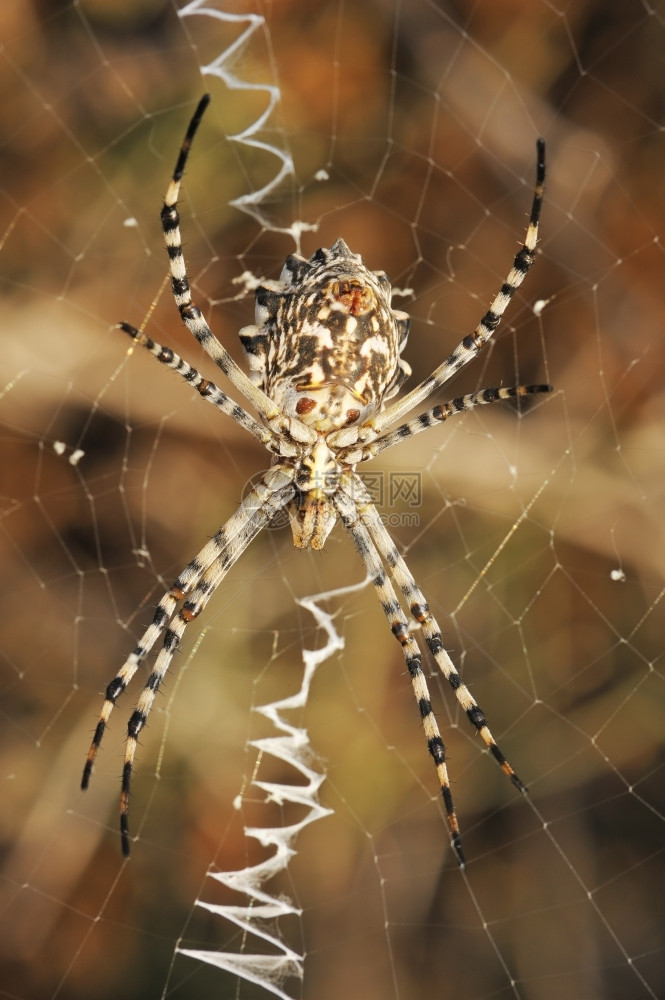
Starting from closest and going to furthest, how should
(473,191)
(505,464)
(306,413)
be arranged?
(306,413), (505,464), (473,191)

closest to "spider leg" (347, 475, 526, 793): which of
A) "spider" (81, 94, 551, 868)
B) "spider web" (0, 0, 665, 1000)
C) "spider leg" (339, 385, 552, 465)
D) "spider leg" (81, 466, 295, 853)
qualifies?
"spider" (81, 94, 551, 868)

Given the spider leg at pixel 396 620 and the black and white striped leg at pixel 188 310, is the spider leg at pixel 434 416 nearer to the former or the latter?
the spider leg at pixel 396 620

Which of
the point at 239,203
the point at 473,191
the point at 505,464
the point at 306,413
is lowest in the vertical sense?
the point at 306,413

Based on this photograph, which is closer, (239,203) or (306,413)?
(306,413)

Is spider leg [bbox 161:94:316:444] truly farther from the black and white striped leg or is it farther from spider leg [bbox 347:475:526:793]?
spider leg [bbox 347:475:526:793]

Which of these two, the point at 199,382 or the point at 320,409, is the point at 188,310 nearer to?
the point at 199,382

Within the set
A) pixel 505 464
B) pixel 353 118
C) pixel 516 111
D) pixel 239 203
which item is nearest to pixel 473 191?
pixel 516 111

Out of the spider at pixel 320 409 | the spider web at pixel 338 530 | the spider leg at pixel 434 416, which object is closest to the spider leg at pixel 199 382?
the spider at pixel 320 409

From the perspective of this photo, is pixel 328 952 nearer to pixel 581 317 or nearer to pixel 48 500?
pixel 48 500
